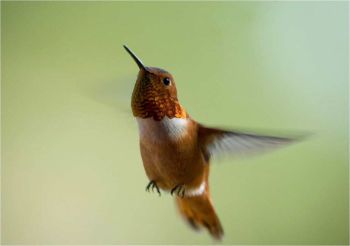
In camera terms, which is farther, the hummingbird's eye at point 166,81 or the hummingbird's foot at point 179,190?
the hummingbird's foot at point 179,190

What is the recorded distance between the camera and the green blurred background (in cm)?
147

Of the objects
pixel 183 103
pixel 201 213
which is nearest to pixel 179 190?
pixel 201 213

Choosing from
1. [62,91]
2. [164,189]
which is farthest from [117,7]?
[164,189]

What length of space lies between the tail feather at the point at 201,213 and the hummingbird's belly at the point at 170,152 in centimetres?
18

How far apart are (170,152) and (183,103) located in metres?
0.75

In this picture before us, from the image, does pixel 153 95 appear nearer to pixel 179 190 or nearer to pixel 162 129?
pixel 162 129

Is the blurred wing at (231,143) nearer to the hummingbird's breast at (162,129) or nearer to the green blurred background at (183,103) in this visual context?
the hummingbird's breast at (162,129)

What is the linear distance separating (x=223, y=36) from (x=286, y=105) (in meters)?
0.35

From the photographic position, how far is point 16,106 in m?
1.47

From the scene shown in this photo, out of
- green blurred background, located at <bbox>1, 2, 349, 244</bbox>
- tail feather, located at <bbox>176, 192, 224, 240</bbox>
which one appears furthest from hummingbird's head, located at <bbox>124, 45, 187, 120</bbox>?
green blurred background, located at <bbox>1, 2, 349, 244</bbox>

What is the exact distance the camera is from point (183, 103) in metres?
1.51

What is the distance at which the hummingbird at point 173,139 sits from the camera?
0.70m

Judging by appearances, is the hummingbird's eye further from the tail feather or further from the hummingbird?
the tail feather

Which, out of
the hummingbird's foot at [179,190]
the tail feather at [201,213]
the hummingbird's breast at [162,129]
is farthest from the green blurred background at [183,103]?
the hummingbird's breast at [162,129]
